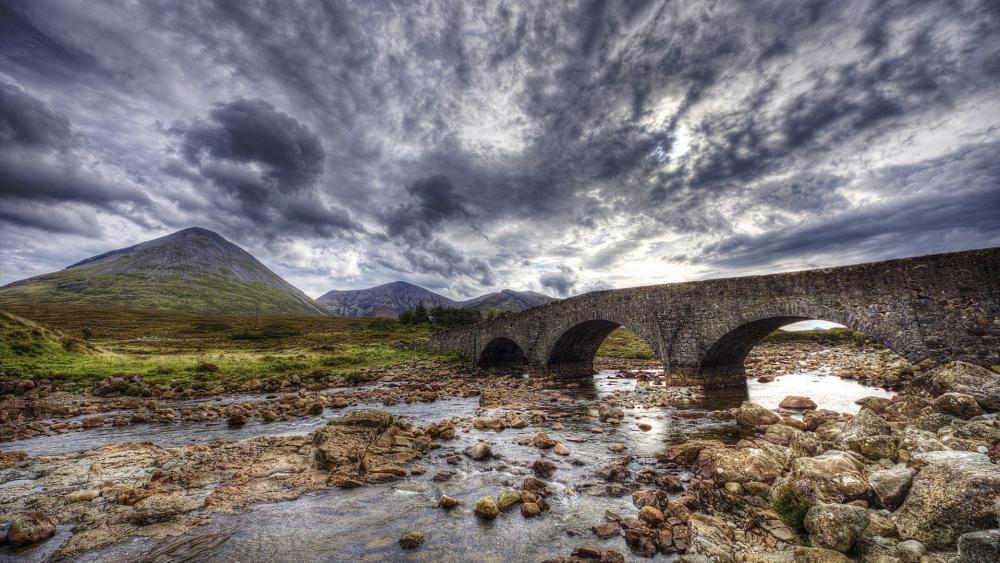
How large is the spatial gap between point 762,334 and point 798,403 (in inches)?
180

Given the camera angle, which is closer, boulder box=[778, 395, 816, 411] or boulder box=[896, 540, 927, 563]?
boulder box=[896, 540, 927, 563]

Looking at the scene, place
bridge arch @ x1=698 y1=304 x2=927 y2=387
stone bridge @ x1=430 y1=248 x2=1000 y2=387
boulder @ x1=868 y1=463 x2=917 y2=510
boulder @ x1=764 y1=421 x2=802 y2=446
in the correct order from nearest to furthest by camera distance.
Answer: boulder @ x1=868 y1=463 x2=917 y2=510 < boulder @ x1=764 y1=421 x2=802 y2=446 < stone bridge @ x1=430 y1=248 x2=1000 y2=387 < bridge arch @ x1=698 y1=304 x2=927 y2=387

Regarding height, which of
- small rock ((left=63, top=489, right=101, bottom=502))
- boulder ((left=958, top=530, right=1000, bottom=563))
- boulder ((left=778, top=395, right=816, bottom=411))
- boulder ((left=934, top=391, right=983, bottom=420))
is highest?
boulder ((left=934, top=391, right=983, bottom=420))

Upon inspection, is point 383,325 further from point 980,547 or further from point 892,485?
point 980,547

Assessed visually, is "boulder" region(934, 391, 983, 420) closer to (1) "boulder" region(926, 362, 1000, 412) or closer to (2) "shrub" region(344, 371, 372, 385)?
(1) "boulder" region(926, 362, 1000, 412)

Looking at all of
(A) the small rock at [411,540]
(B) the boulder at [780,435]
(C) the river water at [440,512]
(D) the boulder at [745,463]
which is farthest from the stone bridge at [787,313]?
(A) the small rock at [411,540]

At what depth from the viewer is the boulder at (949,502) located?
3779 mm

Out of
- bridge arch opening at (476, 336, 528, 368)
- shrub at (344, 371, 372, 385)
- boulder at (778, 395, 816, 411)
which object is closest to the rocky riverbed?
boulder at (778, 395, 816, 411)

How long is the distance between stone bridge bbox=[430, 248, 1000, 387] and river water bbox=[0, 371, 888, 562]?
10.4 feet

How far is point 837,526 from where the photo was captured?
432 cm

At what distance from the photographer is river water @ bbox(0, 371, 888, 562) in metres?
5.12

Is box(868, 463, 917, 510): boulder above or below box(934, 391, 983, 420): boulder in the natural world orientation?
below

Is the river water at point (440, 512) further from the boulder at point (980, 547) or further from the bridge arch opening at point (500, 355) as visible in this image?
the bridge arch opening at point (500, 355)

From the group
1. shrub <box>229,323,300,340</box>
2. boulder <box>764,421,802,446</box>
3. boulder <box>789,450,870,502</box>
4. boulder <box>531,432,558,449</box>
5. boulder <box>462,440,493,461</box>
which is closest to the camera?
boulder <box>789,450,870,502</box>
